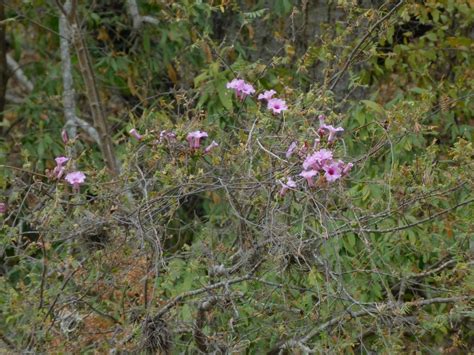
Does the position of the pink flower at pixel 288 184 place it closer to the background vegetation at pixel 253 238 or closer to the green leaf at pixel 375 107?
the background vegetation at pixel 253 238

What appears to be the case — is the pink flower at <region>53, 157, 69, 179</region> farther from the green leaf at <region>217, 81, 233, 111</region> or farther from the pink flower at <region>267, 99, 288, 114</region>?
the green leaf at <region>217, 81, 233, 111</region>

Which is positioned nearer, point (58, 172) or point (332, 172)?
point (332, 172)

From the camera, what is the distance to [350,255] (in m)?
4.88

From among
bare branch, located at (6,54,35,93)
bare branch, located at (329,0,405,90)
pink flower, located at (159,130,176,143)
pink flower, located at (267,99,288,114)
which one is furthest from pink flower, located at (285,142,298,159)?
bare branch, located at (6,54,35,93)

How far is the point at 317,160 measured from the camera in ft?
11.9

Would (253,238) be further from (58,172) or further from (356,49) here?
(356,49)

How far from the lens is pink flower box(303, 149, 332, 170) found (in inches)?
143

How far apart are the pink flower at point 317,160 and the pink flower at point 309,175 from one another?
0.02 metres

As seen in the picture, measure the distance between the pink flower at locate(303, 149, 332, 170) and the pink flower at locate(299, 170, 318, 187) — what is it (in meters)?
0.02

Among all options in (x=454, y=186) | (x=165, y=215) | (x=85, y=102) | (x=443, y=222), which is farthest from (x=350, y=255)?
(x=85, y=102)

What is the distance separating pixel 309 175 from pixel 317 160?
6cm

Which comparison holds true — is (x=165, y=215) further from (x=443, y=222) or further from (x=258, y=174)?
(x=443, y=222)

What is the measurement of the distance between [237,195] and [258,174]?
0.18 meters

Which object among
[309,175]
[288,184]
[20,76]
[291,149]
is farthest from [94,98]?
[309,175]
